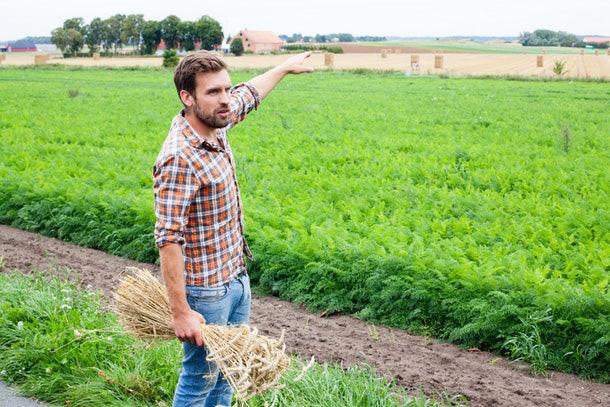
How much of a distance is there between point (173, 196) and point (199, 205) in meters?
0.19

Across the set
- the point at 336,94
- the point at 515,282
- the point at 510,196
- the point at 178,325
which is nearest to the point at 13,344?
the point at 178,325

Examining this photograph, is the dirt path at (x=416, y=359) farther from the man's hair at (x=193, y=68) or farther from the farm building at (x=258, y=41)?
the farm building at (x=258, y=41)

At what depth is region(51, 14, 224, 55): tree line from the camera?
9125 centimetres

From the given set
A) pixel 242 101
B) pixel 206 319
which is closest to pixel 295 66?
pixel 242 101

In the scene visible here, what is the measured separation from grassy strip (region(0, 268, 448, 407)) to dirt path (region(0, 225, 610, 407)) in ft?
1.63

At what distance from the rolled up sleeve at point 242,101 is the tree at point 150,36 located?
98442 mm

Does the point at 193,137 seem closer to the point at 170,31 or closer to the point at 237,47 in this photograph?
the point at 237,47

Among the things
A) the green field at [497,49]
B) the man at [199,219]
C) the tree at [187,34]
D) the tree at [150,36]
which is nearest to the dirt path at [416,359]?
the man at [199,219]

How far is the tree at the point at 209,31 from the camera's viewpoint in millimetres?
88188

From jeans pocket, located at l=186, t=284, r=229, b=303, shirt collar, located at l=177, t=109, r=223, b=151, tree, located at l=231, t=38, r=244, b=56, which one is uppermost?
tree, located at l=231, t=38, r=244, b=56

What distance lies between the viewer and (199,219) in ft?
12.2

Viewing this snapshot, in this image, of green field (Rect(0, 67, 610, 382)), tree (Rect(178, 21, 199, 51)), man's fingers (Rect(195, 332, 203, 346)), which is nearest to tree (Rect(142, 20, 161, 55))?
tree (Rect(178, 21, 199, 51))

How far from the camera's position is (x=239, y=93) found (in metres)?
4.52

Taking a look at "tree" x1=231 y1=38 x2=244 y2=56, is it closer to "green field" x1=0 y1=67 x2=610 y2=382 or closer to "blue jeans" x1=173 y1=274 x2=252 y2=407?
"green field" x1=0 y1=67 x2=610 y2=382
